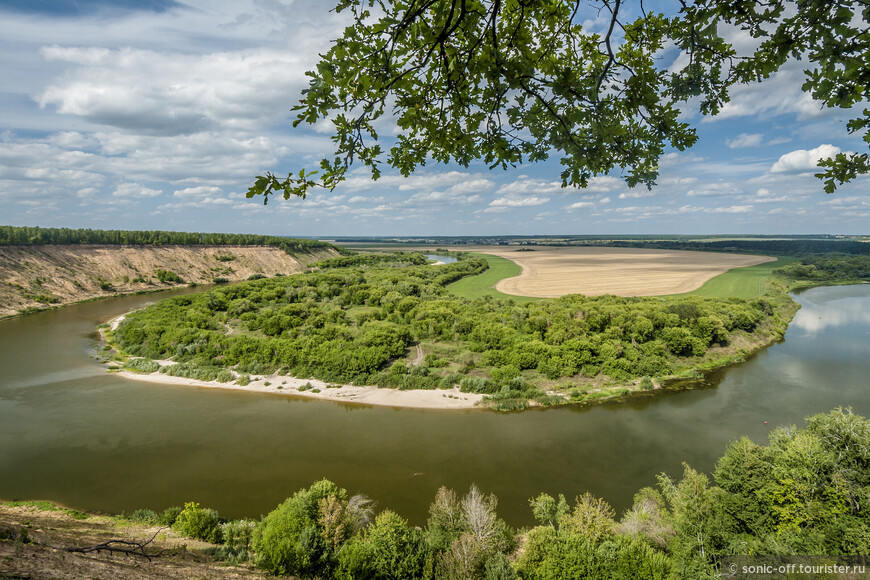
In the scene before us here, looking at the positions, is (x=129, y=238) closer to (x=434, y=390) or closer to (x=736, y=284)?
(x=434, y=390)

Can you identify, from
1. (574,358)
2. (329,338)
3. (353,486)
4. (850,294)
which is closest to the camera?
(353,486)

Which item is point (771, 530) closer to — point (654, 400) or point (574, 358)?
point (654, 400)

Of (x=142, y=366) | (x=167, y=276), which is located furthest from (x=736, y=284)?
(x=167, y=276)

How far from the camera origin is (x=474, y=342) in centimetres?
3559

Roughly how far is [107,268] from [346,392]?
74.0 meters

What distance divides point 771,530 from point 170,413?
30769 millimetres

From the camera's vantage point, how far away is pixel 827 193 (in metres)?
3.94

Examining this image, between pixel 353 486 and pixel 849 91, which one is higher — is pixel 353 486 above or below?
below

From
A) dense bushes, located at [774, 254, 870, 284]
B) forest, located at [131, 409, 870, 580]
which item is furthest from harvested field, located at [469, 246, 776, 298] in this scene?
forest, located at [131, 409, 870, 580]

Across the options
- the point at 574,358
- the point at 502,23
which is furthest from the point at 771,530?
the point at 574,358

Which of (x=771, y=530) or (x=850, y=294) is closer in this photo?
(x=771, y=530)

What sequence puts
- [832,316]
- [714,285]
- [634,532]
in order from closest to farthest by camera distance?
1. [634,532]
2. [832,316]
3. [714,285]

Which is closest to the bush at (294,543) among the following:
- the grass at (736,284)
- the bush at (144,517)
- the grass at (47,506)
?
the bush at (144,517)

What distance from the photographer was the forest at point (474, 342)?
2950 centimetres
